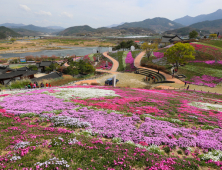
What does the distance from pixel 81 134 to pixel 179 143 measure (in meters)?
7.20

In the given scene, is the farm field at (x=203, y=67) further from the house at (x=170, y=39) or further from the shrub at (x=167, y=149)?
the house at (x=170, y=39)

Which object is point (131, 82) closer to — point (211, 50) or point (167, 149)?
point (167, 149)

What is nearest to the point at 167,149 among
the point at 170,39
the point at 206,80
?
the point at 206,80

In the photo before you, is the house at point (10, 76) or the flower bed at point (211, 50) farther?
the flower bed at point (211, 50)

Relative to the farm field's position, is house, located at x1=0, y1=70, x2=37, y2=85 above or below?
below

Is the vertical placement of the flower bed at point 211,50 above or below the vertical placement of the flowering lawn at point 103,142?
above

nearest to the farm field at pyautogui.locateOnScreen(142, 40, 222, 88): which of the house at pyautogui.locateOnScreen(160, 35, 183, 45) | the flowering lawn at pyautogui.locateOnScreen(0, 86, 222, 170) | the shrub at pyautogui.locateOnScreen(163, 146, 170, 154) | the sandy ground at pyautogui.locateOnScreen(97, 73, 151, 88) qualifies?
the sandy ground at pyautogui.locateOnScreen(97, 73, 151, 88)

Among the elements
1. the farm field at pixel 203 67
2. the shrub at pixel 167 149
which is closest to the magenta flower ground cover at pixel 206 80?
the farm field at pixel 203 67

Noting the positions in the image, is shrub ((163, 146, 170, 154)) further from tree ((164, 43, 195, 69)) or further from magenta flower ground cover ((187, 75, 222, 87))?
tree ((164, 43, 195, 69))

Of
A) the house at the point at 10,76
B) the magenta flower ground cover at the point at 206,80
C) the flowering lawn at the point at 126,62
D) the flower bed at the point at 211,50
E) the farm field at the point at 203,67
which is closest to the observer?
the magenta flower ground cover at the point at 206,80

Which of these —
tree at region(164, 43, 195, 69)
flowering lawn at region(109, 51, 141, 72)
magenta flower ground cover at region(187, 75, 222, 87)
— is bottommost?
magenta flower ground cover at region(187, 75, 222, 87)

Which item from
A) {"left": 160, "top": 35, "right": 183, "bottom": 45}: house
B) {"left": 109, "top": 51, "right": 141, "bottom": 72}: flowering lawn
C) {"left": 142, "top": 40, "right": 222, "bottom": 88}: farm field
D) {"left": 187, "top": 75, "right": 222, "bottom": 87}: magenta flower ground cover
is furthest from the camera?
{"left": 160, "top": 35, "right": 183, "bottom": 45}: house

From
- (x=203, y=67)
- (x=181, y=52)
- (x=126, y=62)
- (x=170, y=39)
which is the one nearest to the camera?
(x=181, y=52)

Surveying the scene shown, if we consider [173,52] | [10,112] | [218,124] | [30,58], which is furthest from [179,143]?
[30,58]
